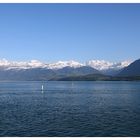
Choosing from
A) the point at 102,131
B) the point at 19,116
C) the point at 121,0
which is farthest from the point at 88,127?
the point at 121,0

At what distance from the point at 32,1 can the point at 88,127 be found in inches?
940

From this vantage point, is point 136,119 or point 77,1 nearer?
point 77,1

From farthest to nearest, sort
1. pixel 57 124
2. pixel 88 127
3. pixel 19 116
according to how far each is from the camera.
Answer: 1. pixel 19 116
2. pixel 57 124
3. pixel 88 127

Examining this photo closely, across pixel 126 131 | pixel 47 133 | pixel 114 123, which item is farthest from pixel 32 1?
pixel 114 123

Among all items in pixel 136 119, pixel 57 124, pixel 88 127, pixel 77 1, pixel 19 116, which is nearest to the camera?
pixel 77 1

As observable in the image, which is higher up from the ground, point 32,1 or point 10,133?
point 32,1

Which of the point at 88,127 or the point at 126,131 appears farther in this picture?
the point at 88,127

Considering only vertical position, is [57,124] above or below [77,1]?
below

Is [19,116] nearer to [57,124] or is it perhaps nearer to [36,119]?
[36,119]

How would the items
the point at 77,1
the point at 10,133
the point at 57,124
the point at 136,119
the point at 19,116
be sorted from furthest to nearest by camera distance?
the point at 19,116 → the point at 136,119 → the point at 57,124 → the point at 10,133 → the point at 77,1

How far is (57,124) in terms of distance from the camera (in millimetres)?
44281

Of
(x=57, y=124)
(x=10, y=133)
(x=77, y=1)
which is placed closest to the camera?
(x=77, y=1)

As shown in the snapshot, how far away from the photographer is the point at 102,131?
39.4 metres

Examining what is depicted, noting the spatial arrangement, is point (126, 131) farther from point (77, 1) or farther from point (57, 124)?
point (77, 1)
